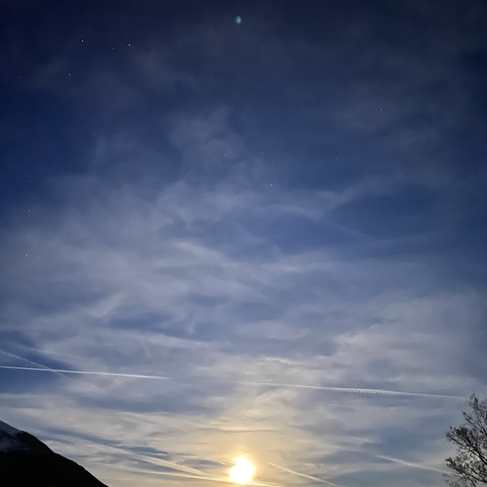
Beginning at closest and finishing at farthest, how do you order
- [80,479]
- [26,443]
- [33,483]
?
[33,483]
[80,479]
[26,443]

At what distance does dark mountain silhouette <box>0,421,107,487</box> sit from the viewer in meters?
118

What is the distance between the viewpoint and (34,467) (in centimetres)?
12575

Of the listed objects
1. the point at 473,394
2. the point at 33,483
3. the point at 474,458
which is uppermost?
the point at 473,394

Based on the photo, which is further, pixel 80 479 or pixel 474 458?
pixel 80 479

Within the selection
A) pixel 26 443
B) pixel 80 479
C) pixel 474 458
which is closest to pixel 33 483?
pixel 80 479

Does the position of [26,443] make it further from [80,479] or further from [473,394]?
[473,394]

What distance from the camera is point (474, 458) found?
32188 millimetres

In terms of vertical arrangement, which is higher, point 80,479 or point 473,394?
point 473,394

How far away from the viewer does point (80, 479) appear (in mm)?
125938

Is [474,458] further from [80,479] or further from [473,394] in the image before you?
[80,479]

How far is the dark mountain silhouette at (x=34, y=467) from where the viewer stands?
4638 inches

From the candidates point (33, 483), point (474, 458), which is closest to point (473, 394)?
point (474, 458)

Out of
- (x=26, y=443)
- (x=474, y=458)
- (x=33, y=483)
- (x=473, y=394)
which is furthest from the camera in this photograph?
(x=26, y=443)

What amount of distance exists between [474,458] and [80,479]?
446ft
